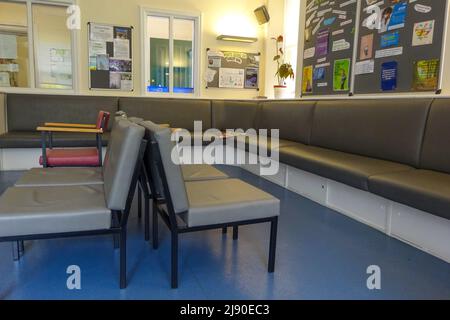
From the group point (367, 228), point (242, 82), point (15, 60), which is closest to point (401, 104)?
point (367, 228)

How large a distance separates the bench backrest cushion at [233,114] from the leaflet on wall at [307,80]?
911 millimetres

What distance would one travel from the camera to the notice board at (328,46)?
3756mm

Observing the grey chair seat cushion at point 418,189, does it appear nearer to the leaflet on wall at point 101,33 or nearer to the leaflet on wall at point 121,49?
the leaflet on wall at point 121,49

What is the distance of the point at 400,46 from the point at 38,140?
12.9 feet

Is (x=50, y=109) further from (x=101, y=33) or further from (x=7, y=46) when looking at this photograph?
(x=101, y=33)

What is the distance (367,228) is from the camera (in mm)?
2559

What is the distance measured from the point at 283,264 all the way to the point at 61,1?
15.3ft

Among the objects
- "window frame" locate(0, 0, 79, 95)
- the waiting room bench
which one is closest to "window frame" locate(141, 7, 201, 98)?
the waiting room bench

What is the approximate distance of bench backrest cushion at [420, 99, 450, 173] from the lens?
241 centimetres

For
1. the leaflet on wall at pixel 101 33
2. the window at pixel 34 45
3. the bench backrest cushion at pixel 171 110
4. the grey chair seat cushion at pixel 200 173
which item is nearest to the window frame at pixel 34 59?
the window at pixel 34 45

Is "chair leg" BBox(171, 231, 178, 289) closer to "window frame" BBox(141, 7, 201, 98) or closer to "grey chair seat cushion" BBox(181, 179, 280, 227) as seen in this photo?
"grey chair seat cushion" BBox(181, 179, 280, 227)

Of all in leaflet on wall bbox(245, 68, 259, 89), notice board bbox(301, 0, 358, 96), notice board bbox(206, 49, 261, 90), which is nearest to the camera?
notice board bbox(301, 0, 358, 96)

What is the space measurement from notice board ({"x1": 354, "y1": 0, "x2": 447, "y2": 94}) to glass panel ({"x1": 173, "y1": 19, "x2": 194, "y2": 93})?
271 centimetres

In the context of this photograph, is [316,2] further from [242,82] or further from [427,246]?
[427,246]
